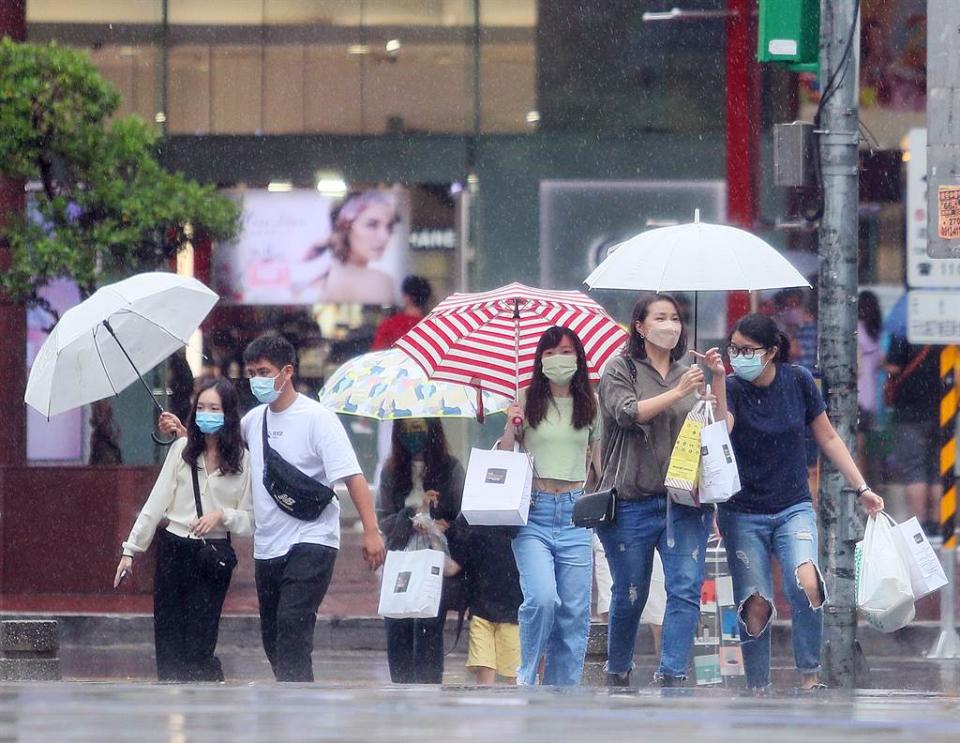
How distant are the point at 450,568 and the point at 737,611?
4.42ft

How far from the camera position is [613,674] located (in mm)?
8625

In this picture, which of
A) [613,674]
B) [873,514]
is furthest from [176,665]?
[873,514]

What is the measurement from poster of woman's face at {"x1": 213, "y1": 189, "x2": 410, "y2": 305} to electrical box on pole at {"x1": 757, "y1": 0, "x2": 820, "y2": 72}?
7.36 metres

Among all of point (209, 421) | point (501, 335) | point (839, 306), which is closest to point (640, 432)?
point (839, 306)

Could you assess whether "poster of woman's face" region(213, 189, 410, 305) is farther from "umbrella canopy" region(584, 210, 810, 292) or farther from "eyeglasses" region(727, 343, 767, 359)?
"eyeglasses" region(727, 343, 767, 359)

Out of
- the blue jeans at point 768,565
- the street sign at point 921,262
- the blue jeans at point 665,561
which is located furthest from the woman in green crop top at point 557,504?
the street sign at point 921,262

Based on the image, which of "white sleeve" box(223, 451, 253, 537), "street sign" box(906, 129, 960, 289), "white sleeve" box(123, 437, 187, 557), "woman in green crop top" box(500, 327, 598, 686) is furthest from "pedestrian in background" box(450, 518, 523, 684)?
"street sign" box(906, 129, 960, 289)

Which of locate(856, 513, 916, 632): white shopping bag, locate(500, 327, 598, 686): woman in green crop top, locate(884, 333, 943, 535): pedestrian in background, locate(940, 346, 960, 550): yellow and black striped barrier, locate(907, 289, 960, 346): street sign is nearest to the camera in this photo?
locate(856, 513, 916, 632): white shopping bag

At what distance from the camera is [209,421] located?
8844mm

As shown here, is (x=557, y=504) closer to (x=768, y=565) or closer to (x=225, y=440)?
(x=768, y=565)

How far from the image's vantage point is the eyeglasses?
28.0 ft

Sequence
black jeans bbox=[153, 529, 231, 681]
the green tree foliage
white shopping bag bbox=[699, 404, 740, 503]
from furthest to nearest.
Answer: the green tree foliage < black jeans bbox=[153, 529, 231, 681] < white shopping bag bbox=[699, 404, 740, 503]

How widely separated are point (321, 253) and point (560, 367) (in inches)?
297

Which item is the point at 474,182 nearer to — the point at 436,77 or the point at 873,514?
the point at 436,77
